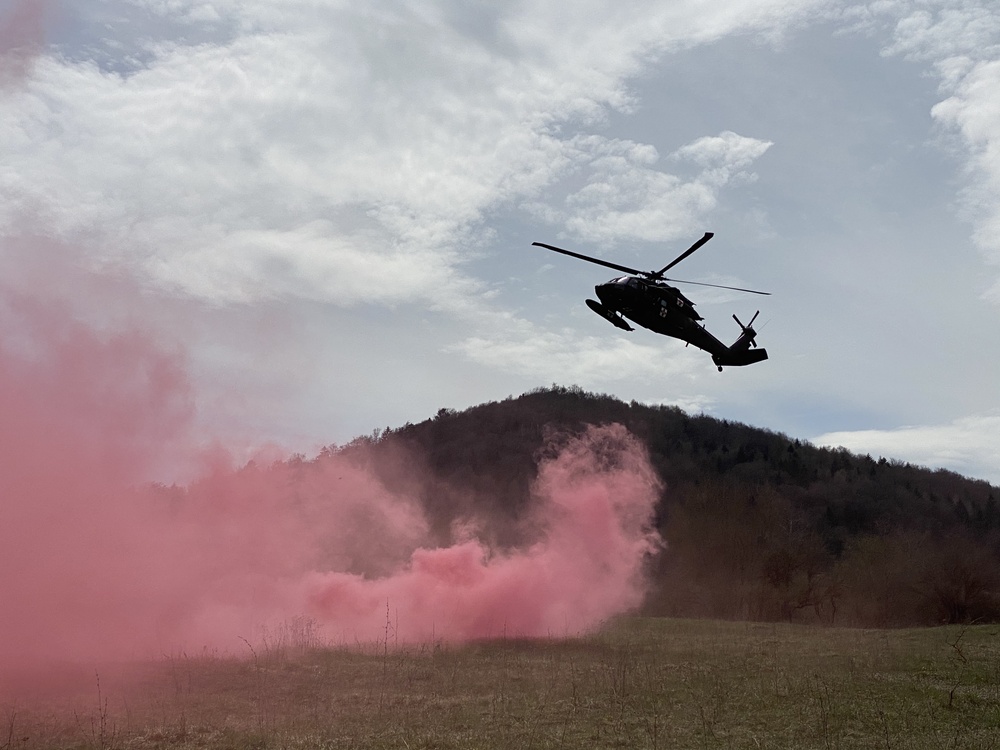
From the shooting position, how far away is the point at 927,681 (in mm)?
27281

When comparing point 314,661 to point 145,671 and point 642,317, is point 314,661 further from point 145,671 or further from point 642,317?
point 642,317

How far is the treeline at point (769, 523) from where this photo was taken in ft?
214

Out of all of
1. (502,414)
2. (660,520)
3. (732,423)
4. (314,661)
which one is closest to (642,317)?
(314,661)

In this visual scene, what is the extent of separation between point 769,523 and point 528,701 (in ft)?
225

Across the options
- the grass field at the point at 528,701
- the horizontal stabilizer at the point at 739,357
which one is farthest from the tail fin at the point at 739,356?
the grass field at the point at 528,701

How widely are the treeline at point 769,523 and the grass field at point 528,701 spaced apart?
21.5 metres

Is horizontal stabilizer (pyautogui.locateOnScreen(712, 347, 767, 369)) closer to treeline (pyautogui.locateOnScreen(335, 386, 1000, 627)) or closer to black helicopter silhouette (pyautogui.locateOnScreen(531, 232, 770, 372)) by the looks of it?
black helicopter silhouette (pyautogui.locateOnScreen(531, 232, 770, 372))

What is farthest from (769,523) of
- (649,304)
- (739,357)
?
(649,304)

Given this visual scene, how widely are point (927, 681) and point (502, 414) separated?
462ft

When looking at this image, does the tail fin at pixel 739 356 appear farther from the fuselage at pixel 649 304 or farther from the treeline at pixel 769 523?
the treeline at pixel 769 523

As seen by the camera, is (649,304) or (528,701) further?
(649,304)

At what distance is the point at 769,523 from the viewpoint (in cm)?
8600

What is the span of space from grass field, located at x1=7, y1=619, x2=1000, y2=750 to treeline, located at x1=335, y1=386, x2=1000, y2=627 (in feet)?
70.4

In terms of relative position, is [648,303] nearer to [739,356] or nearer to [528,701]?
[739,356]
